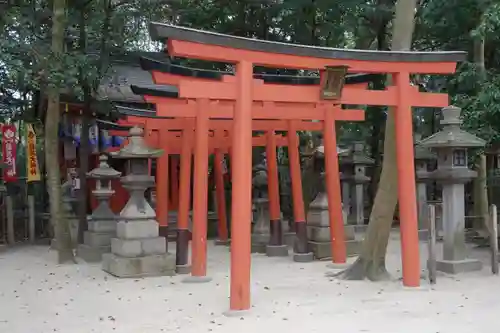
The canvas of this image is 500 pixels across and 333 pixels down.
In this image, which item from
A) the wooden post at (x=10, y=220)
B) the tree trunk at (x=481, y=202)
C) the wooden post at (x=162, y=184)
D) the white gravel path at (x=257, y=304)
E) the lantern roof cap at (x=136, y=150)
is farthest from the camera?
the wooden post at (x=10, y=220)

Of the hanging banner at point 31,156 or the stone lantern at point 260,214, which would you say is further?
the hanging banner at point 31,156

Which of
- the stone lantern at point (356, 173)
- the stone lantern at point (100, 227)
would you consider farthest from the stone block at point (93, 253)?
the stone lantern at point (356, 173)

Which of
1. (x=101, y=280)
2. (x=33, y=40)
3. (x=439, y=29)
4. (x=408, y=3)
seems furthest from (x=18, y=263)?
(x=439, y=29)

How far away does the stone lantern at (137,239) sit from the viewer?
A: 410 inches

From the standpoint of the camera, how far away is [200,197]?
982 cm

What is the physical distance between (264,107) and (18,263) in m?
6.55

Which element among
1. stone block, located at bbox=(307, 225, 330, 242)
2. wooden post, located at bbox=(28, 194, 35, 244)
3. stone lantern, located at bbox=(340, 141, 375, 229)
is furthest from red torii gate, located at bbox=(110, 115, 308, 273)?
wooden post, located at bbox=(28, 194, 35, 244)

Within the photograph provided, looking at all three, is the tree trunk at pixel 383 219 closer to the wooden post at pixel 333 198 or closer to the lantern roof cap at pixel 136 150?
the wooden post at pixel 333 198

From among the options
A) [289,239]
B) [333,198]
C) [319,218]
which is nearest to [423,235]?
[289,239]

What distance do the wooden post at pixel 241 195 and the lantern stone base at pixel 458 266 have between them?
412 centimetres

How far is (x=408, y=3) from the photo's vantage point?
954cm

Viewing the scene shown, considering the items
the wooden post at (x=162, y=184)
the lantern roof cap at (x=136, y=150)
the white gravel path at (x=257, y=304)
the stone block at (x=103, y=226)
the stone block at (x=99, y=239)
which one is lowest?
the white gravel path at (x=257, y=304)

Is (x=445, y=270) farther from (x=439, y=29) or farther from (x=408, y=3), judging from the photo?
(x=439, y=29)

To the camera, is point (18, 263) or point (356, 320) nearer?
point (356, 320)
